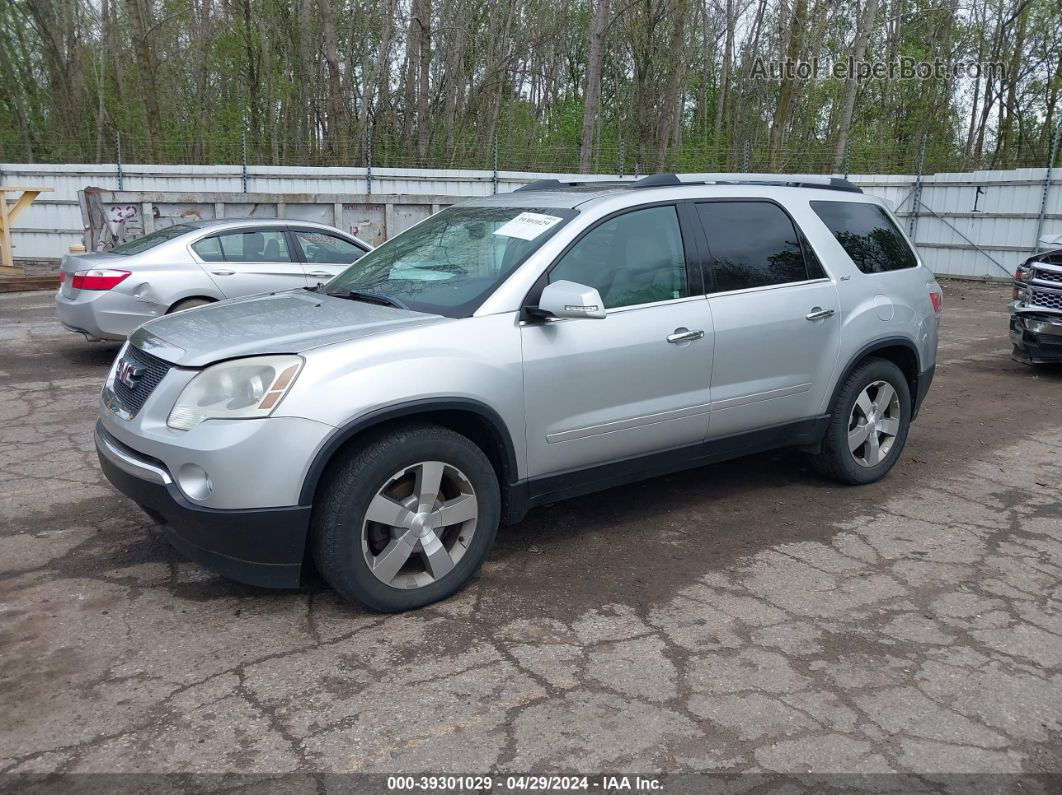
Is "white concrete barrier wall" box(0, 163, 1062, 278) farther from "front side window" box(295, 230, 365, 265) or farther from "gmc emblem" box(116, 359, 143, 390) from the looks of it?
"gmc emblem" box(116, 359, 143, 390)

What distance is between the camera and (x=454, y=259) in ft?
14.4

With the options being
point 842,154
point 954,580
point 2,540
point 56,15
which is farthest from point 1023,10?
point 2,540

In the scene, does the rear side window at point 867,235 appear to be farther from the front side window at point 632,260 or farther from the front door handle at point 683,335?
the front door handle at point 683,335

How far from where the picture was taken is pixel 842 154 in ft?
74.4

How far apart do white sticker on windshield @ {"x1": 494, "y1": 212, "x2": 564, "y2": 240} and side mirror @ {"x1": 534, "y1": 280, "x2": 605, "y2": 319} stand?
45 cm

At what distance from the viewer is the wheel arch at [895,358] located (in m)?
5.14

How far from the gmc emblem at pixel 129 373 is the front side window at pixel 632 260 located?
184 cm

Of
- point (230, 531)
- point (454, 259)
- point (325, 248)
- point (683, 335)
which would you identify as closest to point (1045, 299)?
point (683, 335)

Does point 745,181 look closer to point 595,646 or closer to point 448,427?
point 448,427

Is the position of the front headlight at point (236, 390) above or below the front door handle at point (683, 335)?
below

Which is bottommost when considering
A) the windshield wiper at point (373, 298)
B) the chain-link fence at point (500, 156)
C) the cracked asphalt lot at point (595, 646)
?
the cracked asphalt lot at point (595, 646)

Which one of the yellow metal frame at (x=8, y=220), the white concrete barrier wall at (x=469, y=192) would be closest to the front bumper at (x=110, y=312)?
the yellow metal frame at (x=8, y=220)

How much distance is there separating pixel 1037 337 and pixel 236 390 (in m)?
8.13

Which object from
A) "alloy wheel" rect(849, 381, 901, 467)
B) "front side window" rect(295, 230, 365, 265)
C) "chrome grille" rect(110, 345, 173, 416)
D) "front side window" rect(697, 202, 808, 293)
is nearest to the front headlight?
"chrome grille" rect(110, 345, 173, 416)
